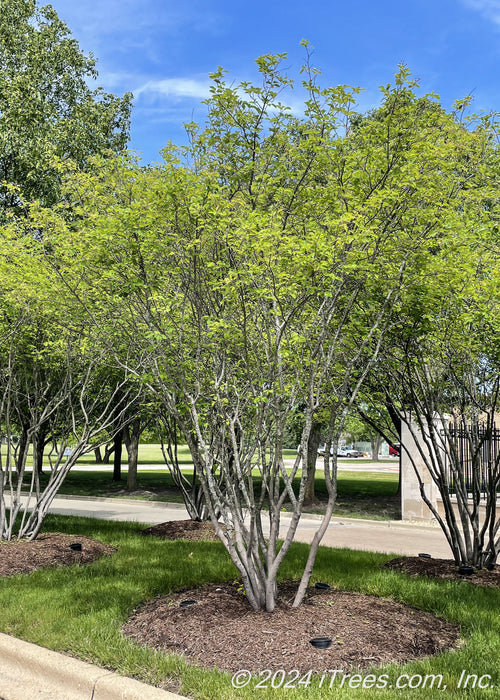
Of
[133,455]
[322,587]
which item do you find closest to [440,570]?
[322,587]

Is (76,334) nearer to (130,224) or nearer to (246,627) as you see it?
(130,224)

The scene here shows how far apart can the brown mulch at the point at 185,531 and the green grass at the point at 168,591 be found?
1076mm

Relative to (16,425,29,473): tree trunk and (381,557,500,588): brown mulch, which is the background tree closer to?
(16,425,29,473): tree trunk

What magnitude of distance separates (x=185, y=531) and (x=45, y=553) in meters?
3.42

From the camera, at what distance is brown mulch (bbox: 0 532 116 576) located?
25.3ft

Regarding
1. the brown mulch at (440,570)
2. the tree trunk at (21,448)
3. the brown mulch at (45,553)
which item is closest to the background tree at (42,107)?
the tree trunk at (21,448)

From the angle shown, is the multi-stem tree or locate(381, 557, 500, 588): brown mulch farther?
locate(381, 557, 500, 588): brown mulch

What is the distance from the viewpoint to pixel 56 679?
4.46 metres

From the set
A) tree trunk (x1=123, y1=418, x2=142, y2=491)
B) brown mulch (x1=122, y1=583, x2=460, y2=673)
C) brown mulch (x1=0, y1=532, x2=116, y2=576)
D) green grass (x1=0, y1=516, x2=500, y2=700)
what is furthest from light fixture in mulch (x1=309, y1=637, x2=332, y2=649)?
tree trunk (x1=123, y1=418, x2=142, y2=491)

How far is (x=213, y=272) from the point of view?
6109 millimetres

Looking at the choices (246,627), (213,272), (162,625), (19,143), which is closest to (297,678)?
(246,627)

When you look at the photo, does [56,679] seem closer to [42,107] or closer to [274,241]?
[274,241]

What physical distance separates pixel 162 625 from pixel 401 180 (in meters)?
4.43

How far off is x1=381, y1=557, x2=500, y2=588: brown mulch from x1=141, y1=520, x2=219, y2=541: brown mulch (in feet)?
12.1
